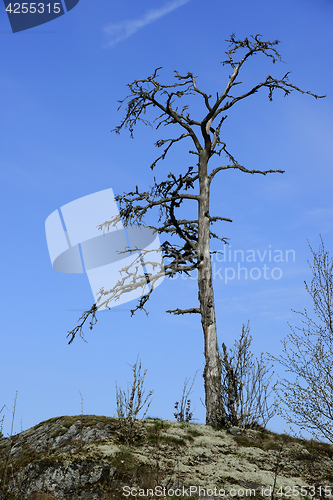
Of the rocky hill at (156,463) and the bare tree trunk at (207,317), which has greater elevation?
the bare tree trunk at (207,317)

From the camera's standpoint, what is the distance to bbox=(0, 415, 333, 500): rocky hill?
6855 mm

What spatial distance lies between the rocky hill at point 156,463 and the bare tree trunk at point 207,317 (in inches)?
37.8

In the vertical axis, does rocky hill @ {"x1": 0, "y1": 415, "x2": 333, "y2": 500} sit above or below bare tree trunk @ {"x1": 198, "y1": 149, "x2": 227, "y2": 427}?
below

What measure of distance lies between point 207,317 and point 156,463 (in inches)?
214

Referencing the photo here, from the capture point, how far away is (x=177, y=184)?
13500mm

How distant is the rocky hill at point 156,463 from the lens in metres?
6.86

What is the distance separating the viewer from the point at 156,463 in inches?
297

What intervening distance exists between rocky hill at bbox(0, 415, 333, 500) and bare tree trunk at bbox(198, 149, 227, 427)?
960 millimetres

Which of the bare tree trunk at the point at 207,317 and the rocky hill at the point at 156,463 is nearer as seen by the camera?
the rocky hill at the point at 156,463

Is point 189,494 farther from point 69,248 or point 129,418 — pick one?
point 69,248

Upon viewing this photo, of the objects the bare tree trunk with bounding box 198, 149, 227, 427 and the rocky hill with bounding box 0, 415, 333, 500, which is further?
the bare tree trunk with bounding box 198, 149, 227, 427

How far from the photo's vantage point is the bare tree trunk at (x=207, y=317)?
1165 cm

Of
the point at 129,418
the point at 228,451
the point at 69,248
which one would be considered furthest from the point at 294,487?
the point at 69,248

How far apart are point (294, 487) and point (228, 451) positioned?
1702 mm
